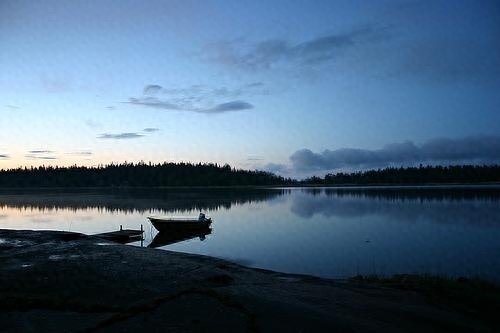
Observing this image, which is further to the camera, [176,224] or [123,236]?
[176,224]

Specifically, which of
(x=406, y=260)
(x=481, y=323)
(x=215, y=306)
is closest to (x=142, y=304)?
(x=215, y=306)

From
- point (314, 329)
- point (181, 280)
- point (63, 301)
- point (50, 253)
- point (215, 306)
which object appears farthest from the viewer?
point (50, 253)

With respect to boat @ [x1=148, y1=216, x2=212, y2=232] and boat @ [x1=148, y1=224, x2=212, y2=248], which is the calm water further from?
boat @ [x1=148, y1=216, x2=212, y2=232]

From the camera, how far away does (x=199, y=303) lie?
11.1m

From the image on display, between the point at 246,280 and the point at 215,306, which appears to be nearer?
the point at 215,306

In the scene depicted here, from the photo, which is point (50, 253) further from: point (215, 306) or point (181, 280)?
point (215, 306)

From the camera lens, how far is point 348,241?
31172 millimetres

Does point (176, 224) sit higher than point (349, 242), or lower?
higher

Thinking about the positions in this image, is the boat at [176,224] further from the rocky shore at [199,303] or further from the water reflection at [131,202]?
the water reflection at [131,202]

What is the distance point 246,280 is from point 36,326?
767cm

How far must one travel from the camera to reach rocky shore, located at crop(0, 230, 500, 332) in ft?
32.3

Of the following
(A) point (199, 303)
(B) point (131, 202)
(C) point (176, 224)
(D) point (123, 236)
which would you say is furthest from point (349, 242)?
(B) point (131, 202)

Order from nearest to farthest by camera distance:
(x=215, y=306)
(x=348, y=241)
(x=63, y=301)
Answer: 1. (x=215, y=306)
2. (x=63, y=301)
3. (x=348, y=241)

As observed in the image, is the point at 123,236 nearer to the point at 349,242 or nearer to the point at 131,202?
the point at 349,242
